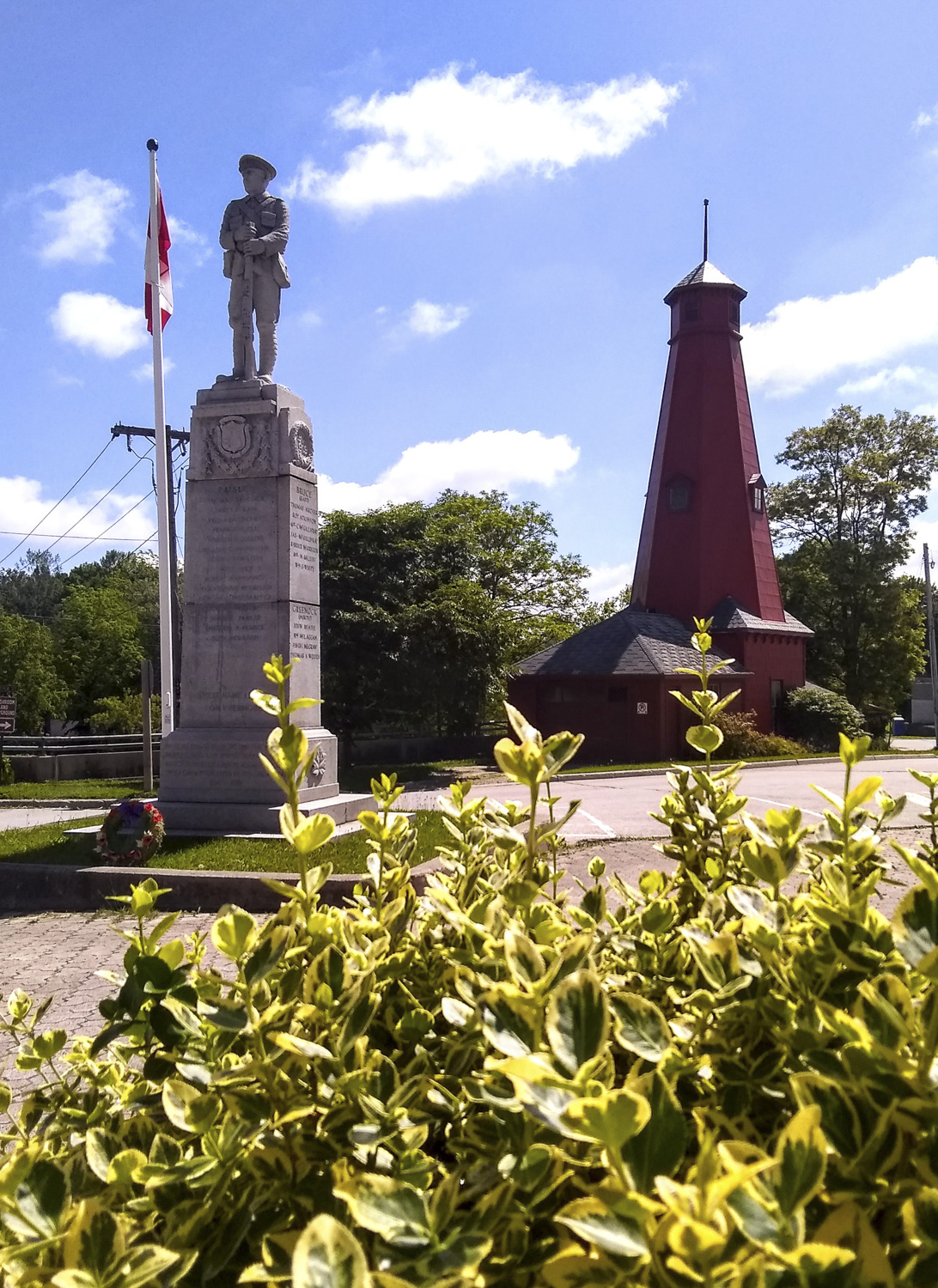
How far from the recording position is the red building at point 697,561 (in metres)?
28.4

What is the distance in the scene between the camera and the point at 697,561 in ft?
98.8

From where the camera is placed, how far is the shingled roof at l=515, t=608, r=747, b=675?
27.2 m

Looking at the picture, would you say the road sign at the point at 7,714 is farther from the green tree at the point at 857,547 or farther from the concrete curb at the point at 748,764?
the green tree at the point at 857,547

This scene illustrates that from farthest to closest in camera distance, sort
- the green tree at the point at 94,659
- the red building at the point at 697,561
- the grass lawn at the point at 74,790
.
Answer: the green tree at the point at 94,659 → the red building at the point at 697,561 → the grass lawn at the point at 74,790

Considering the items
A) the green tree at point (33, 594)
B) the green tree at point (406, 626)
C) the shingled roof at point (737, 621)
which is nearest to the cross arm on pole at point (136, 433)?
the green tree at point (406, 626)

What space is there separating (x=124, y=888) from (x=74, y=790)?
1079 centimetres

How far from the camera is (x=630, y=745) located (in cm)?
2745

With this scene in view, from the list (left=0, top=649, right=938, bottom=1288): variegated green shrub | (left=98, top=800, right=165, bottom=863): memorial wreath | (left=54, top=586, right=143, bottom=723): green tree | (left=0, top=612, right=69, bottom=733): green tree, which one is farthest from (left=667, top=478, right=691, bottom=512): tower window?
(left=0, top=649, right=938, bottom=1288): variegated green shrub

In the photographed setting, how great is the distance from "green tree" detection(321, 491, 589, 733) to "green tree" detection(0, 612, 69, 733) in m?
19.7

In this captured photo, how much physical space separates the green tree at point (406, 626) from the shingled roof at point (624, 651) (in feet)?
7.12

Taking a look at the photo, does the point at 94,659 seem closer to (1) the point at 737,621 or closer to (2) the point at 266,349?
(1) the point at 737,621

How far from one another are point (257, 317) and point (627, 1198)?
38.2ft

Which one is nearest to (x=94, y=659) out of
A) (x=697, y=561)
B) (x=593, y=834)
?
(x=697, y=561)

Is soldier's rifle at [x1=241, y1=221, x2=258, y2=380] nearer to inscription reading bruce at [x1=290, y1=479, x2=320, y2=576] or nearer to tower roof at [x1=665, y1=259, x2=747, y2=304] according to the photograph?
inscription reading bruce at [x1=290, y1=479, x2=320, y2=576]
